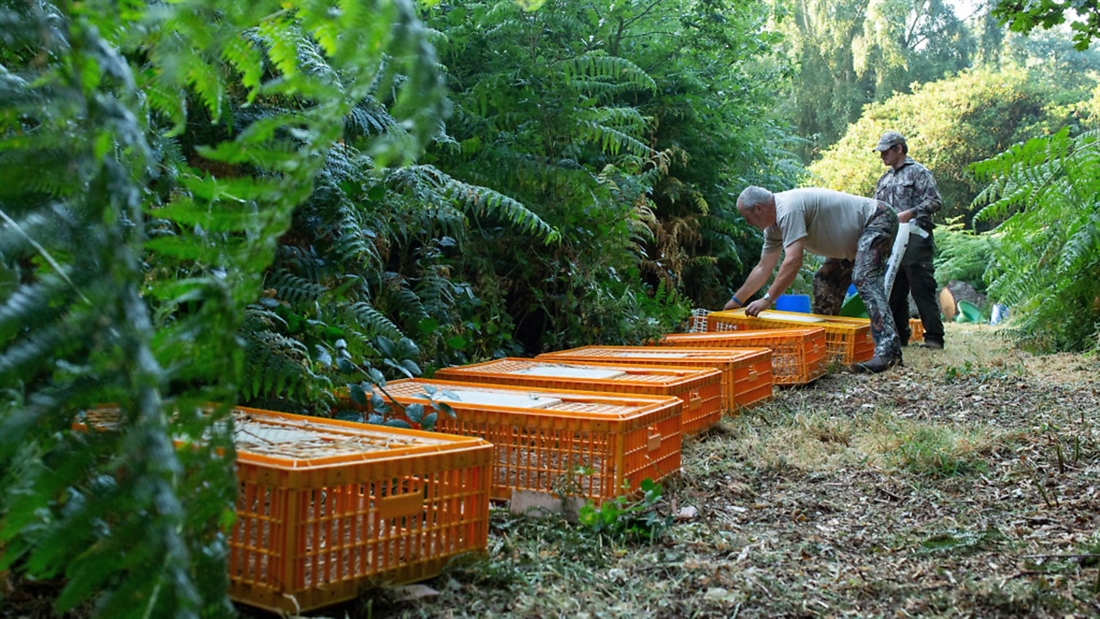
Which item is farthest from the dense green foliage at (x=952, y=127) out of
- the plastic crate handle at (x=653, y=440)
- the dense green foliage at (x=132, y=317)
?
the dense green foliage at (x=132, y=317)

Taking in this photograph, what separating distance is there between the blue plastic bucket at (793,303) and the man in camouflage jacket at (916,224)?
0.82 m

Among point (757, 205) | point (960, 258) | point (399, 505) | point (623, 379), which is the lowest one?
point (399, 505)

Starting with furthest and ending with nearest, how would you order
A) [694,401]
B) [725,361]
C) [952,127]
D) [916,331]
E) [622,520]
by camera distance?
[952,127], [916,331], [725,361], [694,401], [622,520]

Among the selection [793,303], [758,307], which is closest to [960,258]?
[793,303]

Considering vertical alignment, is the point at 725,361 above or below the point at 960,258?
below

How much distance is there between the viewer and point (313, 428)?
194 centimetres

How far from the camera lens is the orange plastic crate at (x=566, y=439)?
2.21 meters

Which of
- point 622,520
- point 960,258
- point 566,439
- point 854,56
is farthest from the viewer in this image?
point 854,56

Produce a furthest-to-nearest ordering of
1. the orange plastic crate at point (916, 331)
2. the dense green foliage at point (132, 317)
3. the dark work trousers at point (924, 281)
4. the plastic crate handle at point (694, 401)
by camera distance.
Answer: the orange plastic crate at point (916, 331), the dark work trousers at point (924, 281), the plastic crate handle at point (694, 401), the dense green foliage at point (132, 317)

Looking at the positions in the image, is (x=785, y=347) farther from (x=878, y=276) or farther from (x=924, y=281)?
(x=924, y=281)

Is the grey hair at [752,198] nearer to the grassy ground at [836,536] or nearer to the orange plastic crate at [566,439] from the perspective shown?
the grassy ground at [836,536]

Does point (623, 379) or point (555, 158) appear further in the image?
point (555, 158)

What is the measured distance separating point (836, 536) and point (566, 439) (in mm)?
711

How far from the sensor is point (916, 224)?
22.2 ft
